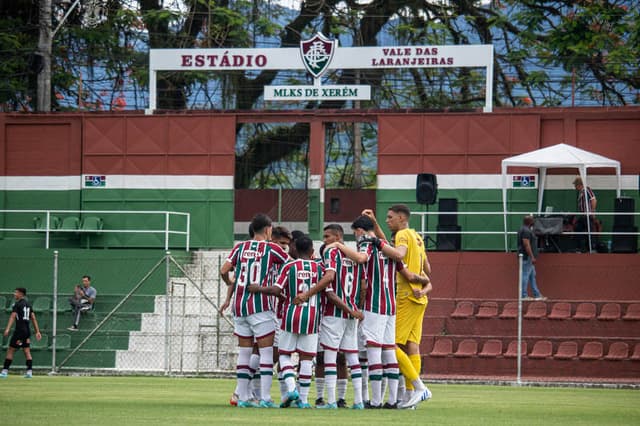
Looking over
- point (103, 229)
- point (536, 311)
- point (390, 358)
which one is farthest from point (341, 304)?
point (103, 229)

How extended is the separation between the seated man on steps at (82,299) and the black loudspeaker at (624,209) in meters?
10.8

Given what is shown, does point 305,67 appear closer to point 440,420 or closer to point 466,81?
point 466,81

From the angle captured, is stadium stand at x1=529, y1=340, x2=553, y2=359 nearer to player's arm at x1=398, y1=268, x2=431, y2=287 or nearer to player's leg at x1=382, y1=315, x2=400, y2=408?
player's arm at x1=398, y1=268, x2=431, y2=287

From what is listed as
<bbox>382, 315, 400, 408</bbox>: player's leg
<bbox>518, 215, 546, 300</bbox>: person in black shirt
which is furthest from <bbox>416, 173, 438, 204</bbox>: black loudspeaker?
<bbox>382, 315, 400, 408</bbox>: player's leg

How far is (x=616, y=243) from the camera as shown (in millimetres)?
23984

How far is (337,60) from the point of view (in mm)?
26406

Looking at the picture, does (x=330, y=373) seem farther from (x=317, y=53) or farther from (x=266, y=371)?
(x=317, y=53)

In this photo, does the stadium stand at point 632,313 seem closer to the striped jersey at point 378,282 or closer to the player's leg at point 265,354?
the striped jersey at point 378,282

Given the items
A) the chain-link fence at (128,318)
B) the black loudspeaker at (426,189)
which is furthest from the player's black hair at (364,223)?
the black loudspeaker at (426,189)

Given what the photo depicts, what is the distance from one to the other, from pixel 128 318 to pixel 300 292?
39.1 feet

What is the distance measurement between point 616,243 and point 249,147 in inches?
415

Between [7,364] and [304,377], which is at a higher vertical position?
[304,377]

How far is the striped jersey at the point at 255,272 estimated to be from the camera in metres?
12.3

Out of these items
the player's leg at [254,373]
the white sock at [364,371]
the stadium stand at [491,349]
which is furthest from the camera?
the stadium stand at [491,349]
